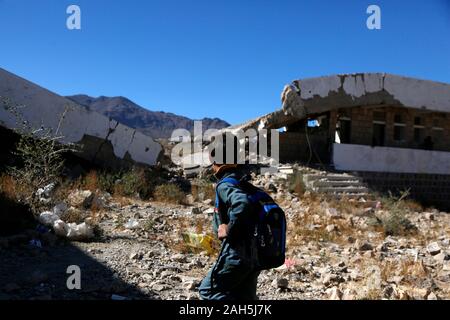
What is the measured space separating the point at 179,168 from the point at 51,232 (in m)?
8.09

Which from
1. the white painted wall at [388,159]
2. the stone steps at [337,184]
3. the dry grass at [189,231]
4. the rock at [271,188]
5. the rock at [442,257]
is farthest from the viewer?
the white painted wall at [388,159]

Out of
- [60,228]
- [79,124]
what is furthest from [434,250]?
[79,124]

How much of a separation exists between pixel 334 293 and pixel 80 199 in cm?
497

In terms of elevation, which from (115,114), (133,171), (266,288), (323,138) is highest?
(115,114)

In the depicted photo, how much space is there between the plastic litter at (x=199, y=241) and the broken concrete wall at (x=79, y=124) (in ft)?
14.7

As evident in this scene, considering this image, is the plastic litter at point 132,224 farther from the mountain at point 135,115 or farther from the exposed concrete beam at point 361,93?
the mountain at point 135,115

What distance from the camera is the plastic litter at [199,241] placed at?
5595 mm

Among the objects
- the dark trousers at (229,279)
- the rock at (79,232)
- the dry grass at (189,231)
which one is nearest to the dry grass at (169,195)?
the dry grass at (189,231)

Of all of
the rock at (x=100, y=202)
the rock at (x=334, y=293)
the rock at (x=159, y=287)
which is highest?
the rock at (x=100, y=202)

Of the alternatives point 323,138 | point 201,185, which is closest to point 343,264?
point 201,185

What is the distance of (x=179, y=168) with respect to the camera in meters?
13.5

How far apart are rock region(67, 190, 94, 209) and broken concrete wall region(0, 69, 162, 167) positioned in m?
1.87

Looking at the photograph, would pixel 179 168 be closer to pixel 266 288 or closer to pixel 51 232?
pixel 51 232

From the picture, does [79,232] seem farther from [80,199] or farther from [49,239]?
[80,199]
